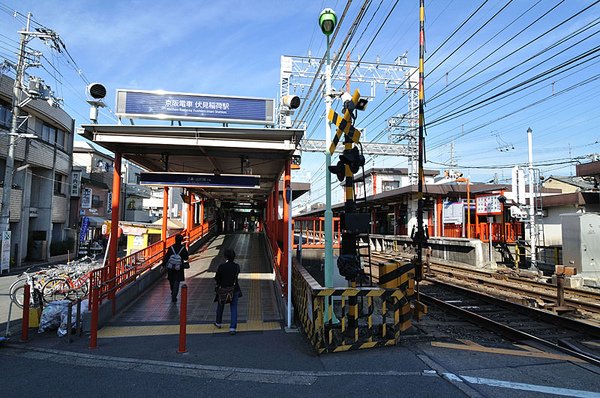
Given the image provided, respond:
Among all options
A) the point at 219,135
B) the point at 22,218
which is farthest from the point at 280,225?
the point at 22,218

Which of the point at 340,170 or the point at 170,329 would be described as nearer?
the point at 340,170

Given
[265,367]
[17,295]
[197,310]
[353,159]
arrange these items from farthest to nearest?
[17,295] → [197,310] → [353,159] → [265,367]

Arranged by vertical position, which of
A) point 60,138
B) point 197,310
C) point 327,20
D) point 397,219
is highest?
point 60,138

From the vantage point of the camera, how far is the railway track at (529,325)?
Result: 677 centimetres

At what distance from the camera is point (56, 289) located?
33.3 ft

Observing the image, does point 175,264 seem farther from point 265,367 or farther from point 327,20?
point 327,20

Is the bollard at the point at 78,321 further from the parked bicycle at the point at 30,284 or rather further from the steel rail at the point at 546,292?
the steel rail at the point at 546,292

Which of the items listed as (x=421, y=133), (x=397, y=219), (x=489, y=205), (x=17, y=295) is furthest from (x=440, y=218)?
(x=17, y=295)

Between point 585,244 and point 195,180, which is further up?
point 195,180

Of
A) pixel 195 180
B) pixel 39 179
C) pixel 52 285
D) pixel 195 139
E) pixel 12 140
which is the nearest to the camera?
pixel 195 139

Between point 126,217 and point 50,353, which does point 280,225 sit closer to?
point 50,353

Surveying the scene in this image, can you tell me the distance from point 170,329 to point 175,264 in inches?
94.6

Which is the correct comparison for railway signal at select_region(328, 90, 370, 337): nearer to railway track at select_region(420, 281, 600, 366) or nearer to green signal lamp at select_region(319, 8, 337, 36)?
green signal lamp at select_region(319, 8, 337, 36)

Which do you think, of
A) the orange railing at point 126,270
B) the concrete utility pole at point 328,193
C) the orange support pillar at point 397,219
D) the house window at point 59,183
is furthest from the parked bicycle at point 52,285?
the orange support pillar at point 397,219
